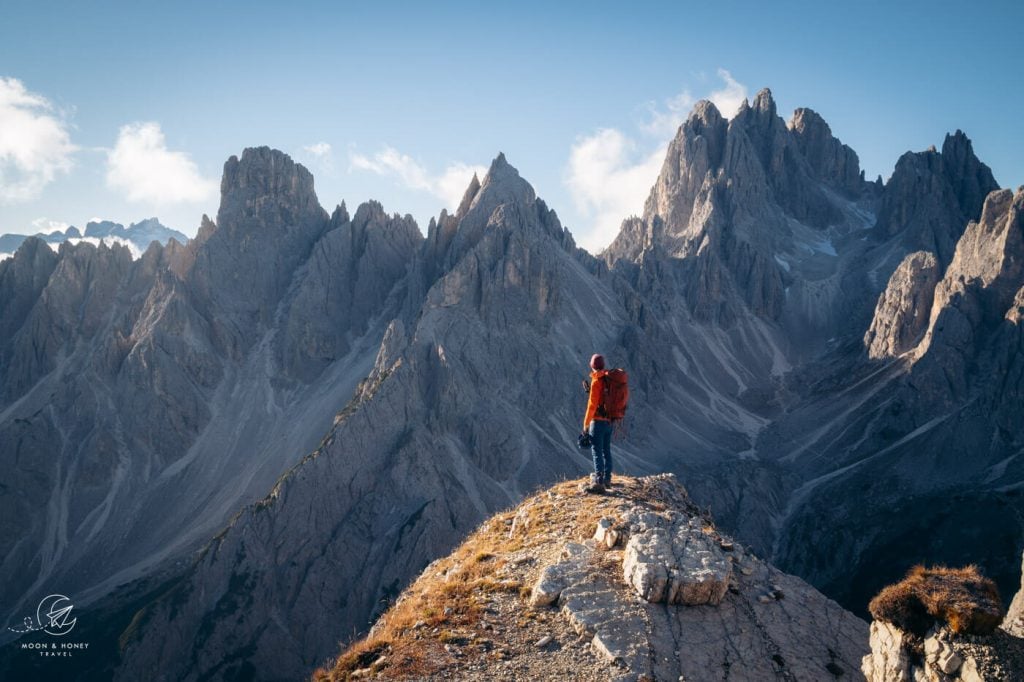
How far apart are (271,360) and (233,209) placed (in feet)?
106

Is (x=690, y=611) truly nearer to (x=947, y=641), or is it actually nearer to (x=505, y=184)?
(x=947, y=641)

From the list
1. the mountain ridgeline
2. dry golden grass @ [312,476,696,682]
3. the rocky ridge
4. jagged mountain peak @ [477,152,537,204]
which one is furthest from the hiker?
jagged mountain peak @ [477,152,537,204]

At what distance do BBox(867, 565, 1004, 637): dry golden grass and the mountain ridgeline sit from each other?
2716 inches

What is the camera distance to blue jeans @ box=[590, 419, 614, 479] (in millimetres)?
19062

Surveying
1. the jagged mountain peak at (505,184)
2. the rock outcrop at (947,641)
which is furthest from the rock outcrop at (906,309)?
the rock outcrop at (947,641)

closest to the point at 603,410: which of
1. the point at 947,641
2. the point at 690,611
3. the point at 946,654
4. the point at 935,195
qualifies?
the point at 690,611

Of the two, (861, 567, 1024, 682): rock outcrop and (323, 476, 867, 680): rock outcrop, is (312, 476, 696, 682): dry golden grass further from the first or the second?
(861, 567, 1024, 682): rock outcrop

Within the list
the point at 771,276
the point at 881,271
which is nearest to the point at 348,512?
the point at 771,276

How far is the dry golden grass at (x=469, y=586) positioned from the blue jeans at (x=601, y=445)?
0.62m

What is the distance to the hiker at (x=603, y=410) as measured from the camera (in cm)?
1880

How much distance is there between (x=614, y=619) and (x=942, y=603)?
192 inches

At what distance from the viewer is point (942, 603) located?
10.3 metres

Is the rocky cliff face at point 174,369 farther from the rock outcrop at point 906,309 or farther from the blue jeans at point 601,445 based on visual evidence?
the blue jeans at point 601,445

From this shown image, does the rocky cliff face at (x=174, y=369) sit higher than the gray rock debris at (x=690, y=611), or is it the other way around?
the rocky cliff face at (x=174, y=369)
